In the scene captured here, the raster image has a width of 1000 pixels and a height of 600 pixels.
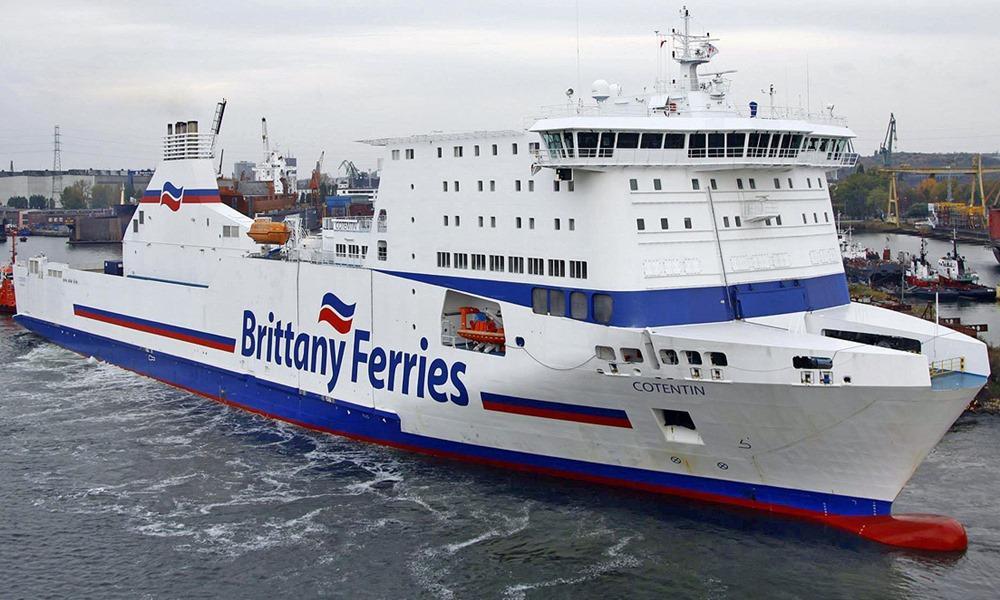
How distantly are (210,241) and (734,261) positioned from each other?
1596 cm

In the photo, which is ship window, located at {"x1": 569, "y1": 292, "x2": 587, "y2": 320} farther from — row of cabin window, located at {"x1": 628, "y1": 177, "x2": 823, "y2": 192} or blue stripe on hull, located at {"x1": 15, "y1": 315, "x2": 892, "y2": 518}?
blue stripe on hull, located at {"x1": 15, "y1": 315, "x2": 892, "y2": 518}

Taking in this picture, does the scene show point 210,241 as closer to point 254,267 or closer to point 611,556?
point 254,267

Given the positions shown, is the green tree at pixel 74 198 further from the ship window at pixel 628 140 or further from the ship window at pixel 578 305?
the ship window at pixel 628 140

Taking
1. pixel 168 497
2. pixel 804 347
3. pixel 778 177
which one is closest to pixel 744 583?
pixel 804 347

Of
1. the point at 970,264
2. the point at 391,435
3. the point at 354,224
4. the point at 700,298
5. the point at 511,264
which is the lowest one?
the point at 391,435

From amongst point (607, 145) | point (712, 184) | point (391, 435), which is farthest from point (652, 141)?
point (391, 435)

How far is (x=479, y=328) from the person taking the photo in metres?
18.4

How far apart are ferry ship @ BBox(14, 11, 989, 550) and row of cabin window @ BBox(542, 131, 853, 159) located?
4cm

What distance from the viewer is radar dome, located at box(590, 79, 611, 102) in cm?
1759

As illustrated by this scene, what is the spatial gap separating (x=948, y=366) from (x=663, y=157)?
563 centimetres

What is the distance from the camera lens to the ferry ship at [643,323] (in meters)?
15.0

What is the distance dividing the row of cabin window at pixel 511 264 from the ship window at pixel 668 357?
1938 mm

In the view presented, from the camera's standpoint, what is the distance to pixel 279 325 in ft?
75.0

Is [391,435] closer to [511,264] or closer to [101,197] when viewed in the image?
[511,264]
